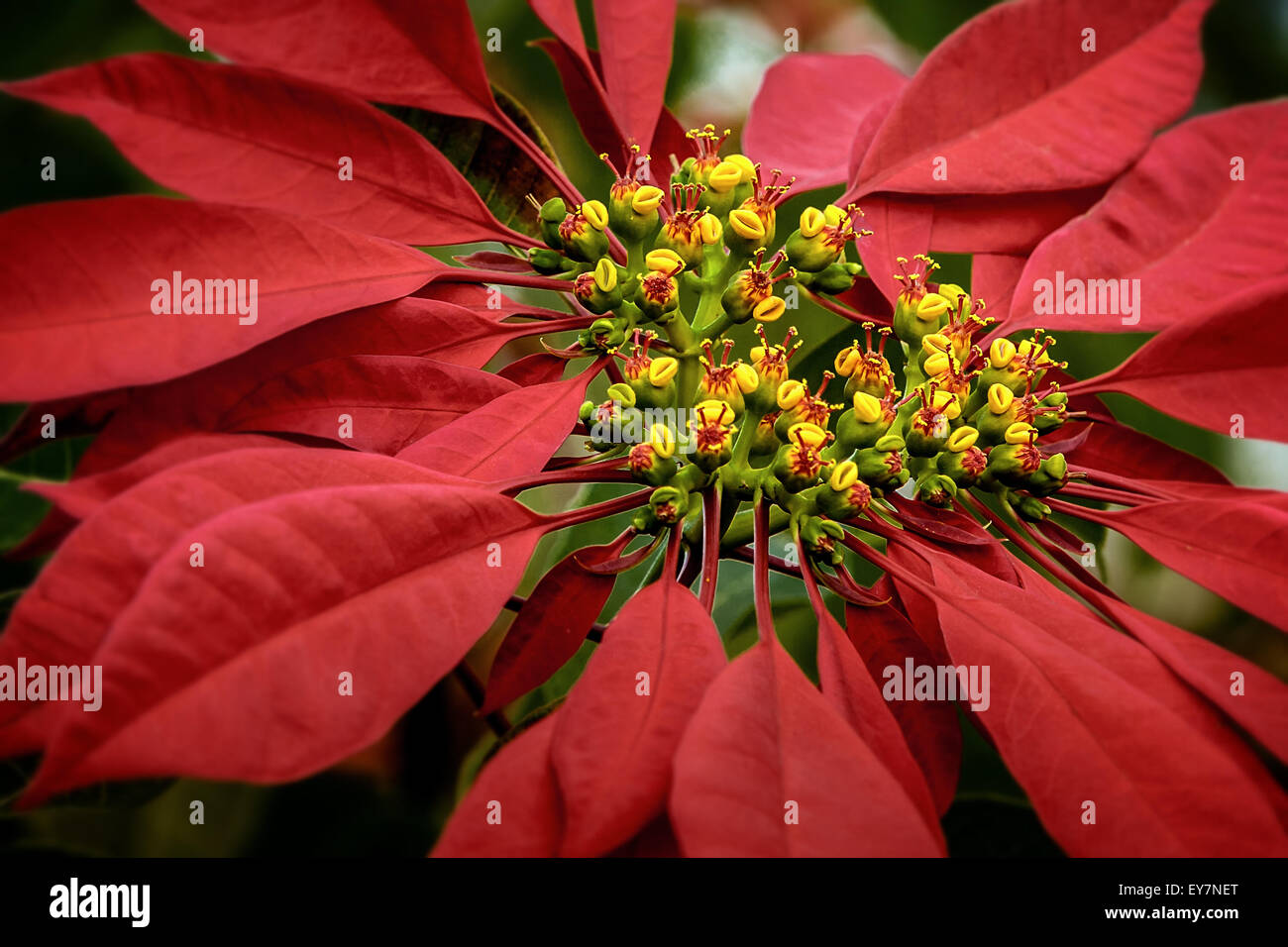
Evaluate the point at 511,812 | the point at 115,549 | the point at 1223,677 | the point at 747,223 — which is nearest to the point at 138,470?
the point at 115,549

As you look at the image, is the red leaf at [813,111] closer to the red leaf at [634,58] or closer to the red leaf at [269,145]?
the red leaf at [634,58]

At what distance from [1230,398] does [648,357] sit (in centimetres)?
25

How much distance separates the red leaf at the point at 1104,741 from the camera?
28 centimetres

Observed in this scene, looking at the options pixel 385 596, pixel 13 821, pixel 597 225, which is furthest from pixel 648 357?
pixel 13 821

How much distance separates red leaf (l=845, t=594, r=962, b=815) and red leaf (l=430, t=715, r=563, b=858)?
0.14 meters

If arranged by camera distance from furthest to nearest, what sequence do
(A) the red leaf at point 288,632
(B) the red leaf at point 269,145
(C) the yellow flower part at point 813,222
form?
(C) the yellow flower part at point 813,222, (B) the red leaf at point 269,145, (A) the red leaf at point 288,632

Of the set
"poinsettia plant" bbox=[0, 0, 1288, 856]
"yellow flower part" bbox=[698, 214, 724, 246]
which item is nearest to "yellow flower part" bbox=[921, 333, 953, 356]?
"poinsettia plant" bbox=[0, 0, 1288, 856]

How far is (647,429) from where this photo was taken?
38 cm

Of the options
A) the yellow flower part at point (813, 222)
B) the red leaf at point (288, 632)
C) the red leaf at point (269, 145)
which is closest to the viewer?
the red leaf at point (288, 632)

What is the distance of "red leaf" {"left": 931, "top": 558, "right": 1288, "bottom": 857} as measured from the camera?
0.28 metres

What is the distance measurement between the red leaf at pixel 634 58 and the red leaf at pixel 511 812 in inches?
11.7

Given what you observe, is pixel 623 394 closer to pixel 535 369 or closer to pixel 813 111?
pixel 535 369

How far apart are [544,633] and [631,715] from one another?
78mm

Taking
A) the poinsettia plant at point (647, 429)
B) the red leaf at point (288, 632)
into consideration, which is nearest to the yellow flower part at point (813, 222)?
the poinsettia plant at point (647, 429)
